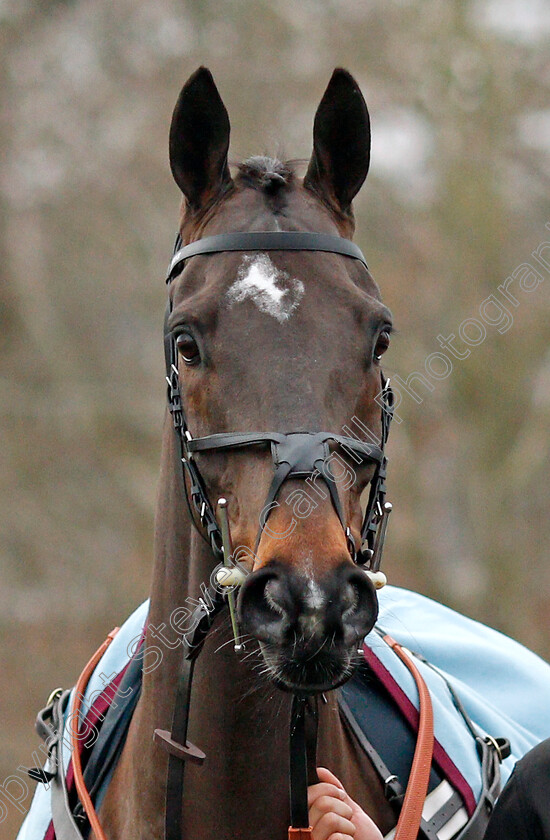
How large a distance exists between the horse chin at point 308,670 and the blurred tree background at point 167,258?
852cm

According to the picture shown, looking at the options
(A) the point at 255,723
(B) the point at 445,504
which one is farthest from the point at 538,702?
(B) the point at 445,504

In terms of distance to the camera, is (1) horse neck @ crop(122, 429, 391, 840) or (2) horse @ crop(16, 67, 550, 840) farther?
(1) horse neck @ crop(122, 429, 391, 840)

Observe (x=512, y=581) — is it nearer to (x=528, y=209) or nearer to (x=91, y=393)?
(x=528, y=209)

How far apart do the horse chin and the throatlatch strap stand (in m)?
0.71

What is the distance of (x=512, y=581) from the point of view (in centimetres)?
1094

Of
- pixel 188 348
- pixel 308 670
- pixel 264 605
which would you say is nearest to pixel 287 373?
pixel 188 348

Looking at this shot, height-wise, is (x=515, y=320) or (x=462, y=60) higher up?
(x=462, y=60)

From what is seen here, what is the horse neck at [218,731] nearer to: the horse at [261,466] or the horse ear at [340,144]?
the horse at [261,466]

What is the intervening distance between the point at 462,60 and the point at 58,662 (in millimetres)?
7688

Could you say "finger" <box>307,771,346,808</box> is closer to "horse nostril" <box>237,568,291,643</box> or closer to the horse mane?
"horse nostril" <box>237,568,291,643</box>

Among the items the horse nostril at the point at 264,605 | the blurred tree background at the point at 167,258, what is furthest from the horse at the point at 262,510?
the blurred tree background at the point at 167,258

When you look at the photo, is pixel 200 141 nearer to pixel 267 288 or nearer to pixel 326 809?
pixel 267 288

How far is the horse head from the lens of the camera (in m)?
1.78

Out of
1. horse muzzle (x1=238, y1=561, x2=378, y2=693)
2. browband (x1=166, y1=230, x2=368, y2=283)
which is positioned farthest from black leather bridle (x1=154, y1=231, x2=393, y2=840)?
horse muzzle (x1=238, y1=561, x2=378, y2=693)
